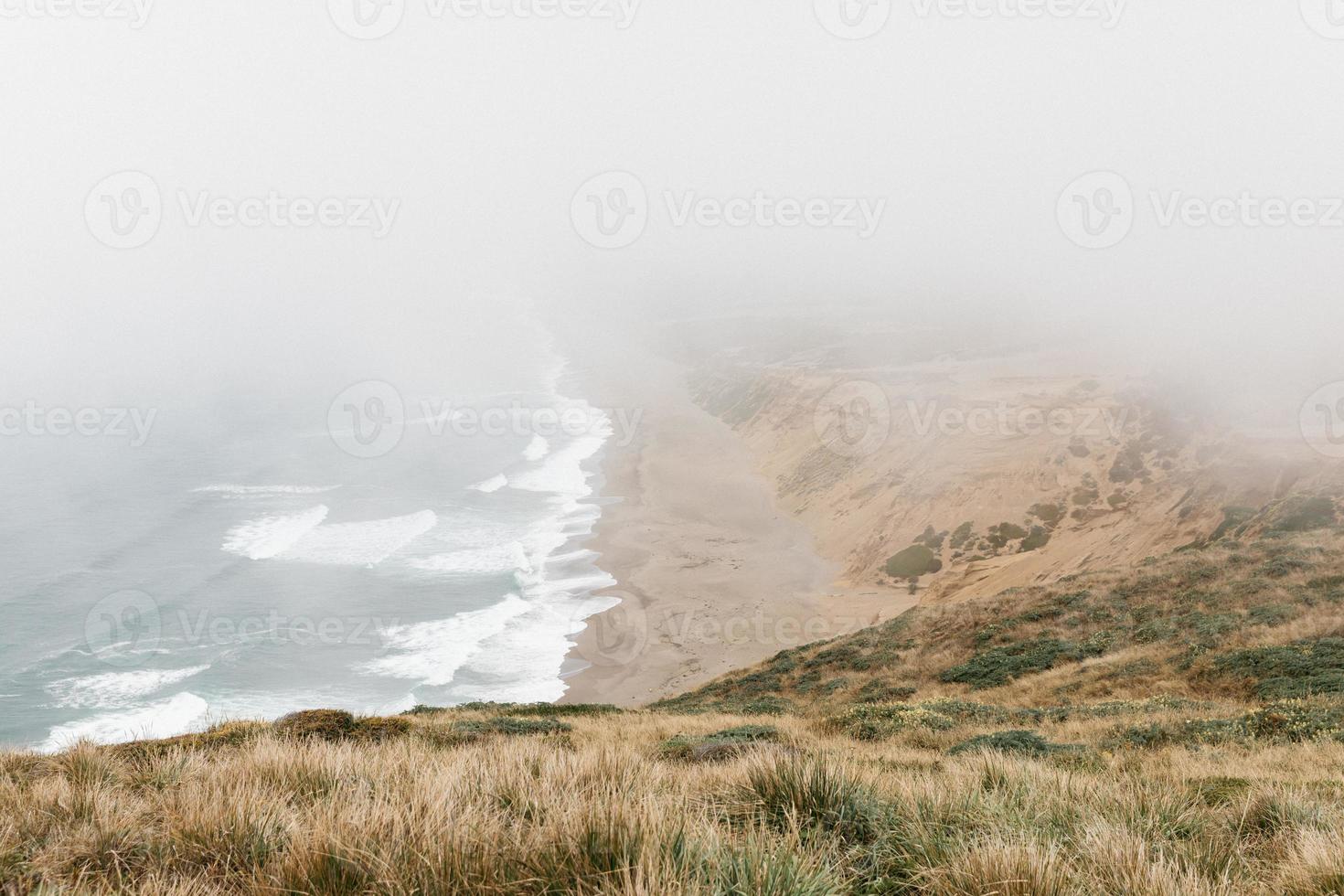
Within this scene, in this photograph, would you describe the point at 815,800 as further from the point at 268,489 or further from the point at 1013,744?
the point at 268,489

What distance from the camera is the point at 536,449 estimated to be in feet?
274

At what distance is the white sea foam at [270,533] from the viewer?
50.8m

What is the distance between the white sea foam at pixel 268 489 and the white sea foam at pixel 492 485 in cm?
1242

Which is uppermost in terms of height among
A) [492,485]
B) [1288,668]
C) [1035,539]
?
[492,485]

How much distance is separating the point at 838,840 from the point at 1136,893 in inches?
47.7

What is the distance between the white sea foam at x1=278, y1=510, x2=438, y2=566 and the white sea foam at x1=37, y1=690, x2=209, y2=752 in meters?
16.8

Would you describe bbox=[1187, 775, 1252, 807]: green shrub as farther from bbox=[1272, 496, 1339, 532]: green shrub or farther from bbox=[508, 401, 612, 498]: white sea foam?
bbox=[508, 401, 612, 498]: white sea foam

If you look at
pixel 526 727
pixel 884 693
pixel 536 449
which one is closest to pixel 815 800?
pixel 526 727

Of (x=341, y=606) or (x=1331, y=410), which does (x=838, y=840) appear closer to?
(x=341, y=606)

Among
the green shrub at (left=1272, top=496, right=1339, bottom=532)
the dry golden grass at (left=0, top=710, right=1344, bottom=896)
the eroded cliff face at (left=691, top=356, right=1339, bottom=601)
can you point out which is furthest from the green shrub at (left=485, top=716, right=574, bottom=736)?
the eroded cliff face at (left=691, top=356, right=1339, bottom=601)

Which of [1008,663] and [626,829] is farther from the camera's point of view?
[1008,663]

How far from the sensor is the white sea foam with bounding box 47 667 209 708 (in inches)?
1278

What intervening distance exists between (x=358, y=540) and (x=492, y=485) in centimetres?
1563

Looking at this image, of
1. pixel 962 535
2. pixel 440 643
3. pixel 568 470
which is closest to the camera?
pixel 440 643
